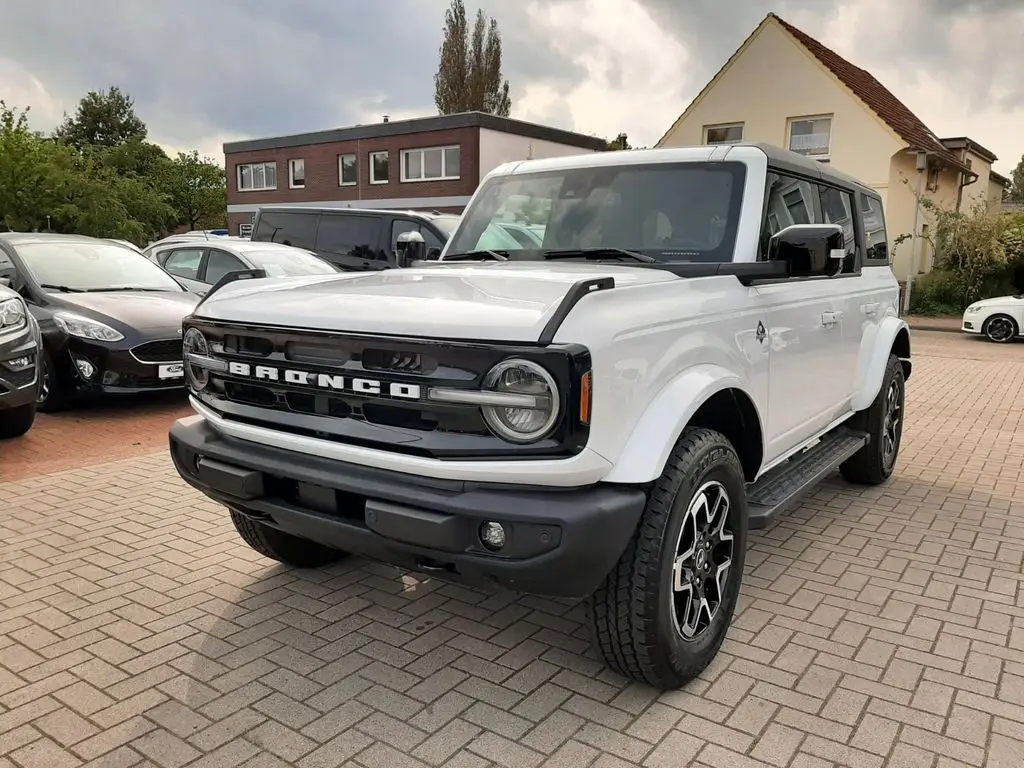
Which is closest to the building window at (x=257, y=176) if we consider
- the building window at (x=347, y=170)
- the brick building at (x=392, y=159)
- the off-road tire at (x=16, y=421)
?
the brick building at (x=392, y=159)

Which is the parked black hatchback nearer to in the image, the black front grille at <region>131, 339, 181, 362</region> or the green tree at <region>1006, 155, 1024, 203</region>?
the black front grille at <region>131, 339, 181, 362</region>

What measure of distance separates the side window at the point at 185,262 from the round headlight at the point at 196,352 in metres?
7.57

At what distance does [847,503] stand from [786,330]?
6.97ft

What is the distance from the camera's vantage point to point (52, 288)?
7.70 metres

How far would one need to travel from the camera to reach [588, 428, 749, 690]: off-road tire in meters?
2.60

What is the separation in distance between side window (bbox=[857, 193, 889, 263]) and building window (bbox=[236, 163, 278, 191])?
3384 cm

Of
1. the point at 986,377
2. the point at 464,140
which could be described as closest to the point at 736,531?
the point at 986,377

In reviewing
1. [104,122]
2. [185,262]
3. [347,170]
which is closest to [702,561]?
[185,262]

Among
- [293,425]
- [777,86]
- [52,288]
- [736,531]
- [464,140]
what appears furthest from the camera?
[464,140]

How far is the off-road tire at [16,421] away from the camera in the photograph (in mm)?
6340

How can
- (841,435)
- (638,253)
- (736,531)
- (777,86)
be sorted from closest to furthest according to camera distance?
(736,531), (638,253), (841,435), (777,86)

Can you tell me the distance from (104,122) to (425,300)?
76828 millimetres

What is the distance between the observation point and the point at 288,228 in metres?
12.8

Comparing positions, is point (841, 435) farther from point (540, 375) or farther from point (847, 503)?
point (540, 375)
